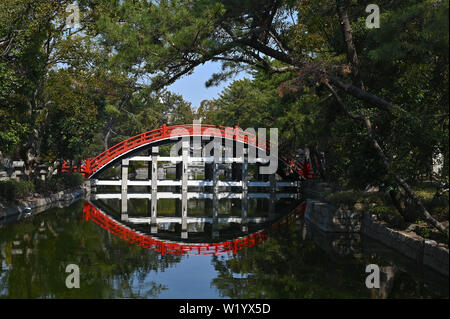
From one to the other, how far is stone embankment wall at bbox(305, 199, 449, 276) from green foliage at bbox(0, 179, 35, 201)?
11.7 metres

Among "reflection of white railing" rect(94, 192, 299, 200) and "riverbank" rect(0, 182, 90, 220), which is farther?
"reflection of white railing" rect(94, 192, 299, 200)

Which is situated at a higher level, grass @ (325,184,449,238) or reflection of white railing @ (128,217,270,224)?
grass @ (325,184,449,238)

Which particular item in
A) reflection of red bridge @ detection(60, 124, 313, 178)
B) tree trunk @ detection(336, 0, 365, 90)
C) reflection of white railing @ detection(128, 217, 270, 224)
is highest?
tree trunk @ detection(336, 0, 365, 90)

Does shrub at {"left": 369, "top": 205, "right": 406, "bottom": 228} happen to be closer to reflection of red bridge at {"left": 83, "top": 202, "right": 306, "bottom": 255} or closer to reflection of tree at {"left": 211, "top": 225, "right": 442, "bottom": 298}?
reflection of tree at {"left": 211, "top": 225, "right": 442, "bottom": 298}

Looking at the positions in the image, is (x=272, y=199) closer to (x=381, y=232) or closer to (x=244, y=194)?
(x=244, y=194)

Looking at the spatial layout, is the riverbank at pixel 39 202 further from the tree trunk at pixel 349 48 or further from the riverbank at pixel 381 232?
the tree trunk at pixel 349 48

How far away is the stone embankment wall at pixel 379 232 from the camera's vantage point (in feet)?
33.7

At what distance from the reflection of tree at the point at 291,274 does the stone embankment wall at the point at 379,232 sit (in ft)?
2.79

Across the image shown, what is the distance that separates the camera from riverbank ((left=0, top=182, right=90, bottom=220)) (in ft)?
60.8

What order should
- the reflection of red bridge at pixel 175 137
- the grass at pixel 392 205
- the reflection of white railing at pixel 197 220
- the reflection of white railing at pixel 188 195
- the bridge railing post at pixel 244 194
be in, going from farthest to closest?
the reflection of red bridge at pixel 175 137, the reflection of white railing at pixel 188 195, the bridge railing post at pixel 244 194, the reflection of white railing at pixel 197 220, the grass at pixel 392 205

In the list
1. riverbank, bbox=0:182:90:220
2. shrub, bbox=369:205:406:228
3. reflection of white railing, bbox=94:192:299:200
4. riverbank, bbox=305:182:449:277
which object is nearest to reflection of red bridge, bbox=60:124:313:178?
riverbank, bbox=0:182:90:220

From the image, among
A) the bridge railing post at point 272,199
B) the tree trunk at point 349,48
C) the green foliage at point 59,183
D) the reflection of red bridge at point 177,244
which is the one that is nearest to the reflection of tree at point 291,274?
the reflection of red bridge at point 177,244
